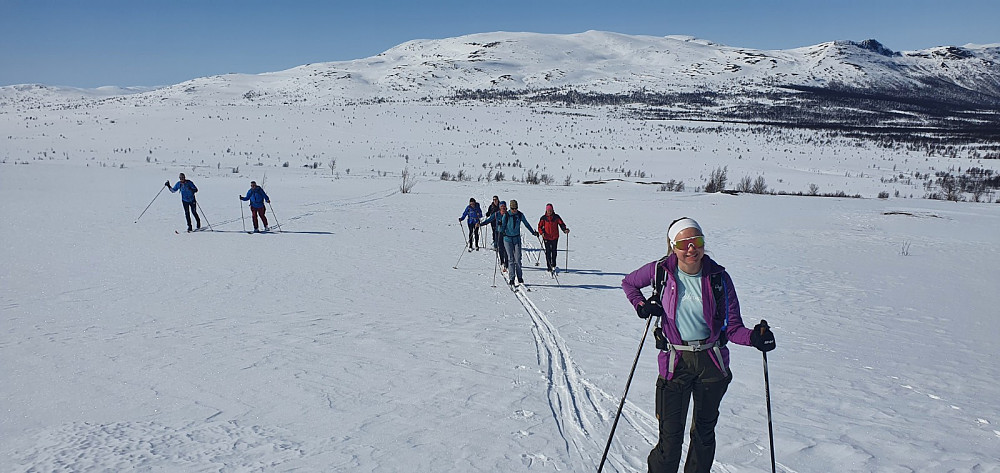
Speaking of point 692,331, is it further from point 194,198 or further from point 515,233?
point 194,198

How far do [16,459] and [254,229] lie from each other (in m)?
12.8

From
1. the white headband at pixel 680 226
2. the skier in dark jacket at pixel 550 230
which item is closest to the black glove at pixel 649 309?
the white headband at pixel 680 226

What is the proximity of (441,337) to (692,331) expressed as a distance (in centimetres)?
436

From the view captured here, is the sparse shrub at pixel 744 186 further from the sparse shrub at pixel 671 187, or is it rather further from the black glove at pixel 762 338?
the black glove at pixel 762 338

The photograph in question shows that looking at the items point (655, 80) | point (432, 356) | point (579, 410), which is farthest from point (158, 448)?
point (655, 80)

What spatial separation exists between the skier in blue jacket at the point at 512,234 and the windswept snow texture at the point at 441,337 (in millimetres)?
547

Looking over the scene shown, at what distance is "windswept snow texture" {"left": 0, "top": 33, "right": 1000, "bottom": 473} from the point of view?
15.1 ft

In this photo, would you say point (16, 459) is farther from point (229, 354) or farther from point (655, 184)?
point (655, 184)

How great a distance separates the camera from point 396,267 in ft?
39.7

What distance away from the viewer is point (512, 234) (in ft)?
34.6

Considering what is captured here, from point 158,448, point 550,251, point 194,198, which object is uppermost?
point 194,198

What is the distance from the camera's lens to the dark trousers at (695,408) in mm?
3639

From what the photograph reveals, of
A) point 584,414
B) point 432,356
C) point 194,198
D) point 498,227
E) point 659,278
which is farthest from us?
point 194,198

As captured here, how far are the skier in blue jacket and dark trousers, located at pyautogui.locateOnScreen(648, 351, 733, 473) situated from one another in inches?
266
